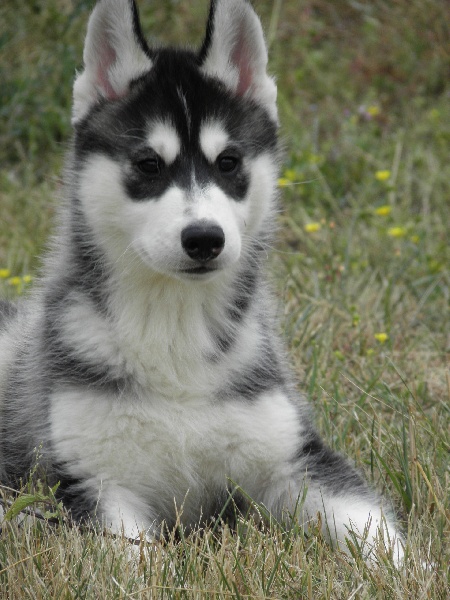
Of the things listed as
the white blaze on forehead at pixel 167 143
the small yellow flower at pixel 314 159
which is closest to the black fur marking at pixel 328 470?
the white blaze on forehead at pixel 167 143

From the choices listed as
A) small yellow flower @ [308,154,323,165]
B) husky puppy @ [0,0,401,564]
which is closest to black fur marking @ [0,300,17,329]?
husky puppy @ [0,0,401,564]

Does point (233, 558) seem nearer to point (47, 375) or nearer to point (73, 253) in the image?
point (47, 375)

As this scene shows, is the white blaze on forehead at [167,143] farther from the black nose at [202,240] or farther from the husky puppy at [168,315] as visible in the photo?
the black nose at [202,240]

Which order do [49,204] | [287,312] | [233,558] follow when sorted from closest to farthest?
1. [233,558]
2. [287,312]
3. [49,204]

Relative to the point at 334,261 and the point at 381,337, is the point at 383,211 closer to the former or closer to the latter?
the point at 334,261

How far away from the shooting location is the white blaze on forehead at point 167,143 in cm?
339

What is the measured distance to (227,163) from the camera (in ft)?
11.5

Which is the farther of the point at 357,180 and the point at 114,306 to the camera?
the point at 357,180

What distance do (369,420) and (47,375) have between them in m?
1.43

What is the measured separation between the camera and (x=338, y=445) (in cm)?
411

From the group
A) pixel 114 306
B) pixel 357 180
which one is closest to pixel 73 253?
pixel 114 306

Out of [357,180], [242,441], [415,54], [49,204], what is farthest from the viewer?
[415,54]

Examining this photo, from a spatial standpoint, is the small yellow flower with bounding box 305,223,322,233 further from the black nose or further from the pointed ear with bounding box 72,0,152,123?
the black nose

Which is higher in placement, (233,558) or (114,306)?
(114,306)
